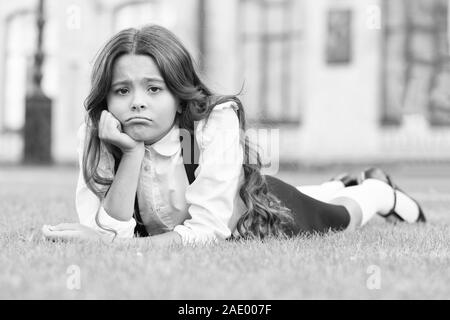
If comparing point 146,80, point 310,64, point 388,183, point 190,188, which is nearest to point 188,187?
point 190,188

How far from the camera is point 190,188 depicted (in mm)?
2881

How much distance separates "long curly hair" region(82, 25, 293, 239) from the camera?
291 cm

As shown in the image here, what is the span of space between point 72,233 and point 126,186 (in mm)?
262

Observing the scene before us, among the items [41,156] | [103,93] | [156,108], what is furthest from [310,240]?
[41,156]

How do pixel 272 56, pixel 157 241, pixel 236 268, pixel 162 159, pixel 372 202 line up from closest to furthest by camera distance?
pixel 236 268 → pixel 157 241 → pixel 162 159 → pixel 372 202 → pixel 272 56

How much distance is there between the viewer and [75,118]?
1593 centimetres

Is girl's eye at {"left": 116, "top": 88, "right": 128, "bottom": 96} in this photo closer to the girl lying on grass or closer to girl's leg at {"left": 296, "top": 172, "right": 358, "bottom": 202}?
the girl lying on grass

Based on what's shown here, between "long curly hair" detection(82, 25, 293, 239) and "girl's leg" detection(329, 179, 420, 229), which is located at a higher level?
"long curly hair" detection(82, 25, 293, 239)

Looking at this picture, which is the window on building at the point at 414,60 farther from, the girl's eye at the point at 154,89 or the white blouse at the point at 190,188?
the girl's eye at the point at 154,89

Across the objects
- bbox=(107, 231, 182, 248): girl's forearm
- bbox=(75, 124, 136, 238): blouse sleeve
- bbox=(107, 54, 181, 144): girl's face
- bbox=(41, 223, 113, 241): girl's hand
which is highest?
bbox=(107, 54, 181, 144): girl's face

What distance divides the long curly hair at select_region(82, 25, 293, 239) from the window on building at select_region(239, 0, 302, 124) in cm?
1139

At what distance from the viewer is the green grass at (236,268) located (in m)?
1.98

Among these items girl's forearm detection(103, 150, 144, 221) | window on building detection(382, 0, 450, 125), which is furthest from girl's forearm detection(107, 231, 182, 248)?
window on building detection(382, 0, 450, 125)

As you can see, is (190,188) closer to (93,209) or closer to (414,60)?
(93,209)
